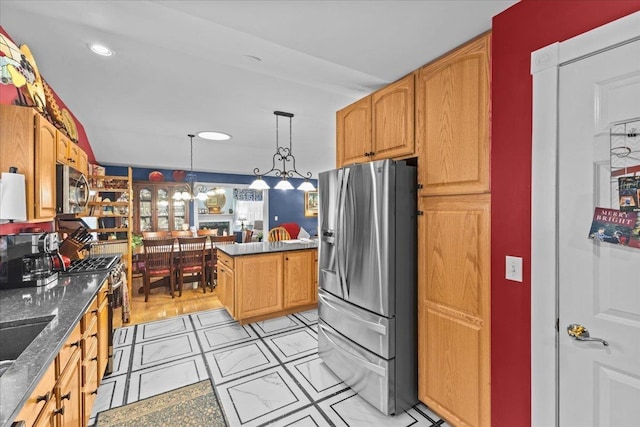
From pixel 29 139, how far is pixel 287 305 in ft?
9.44

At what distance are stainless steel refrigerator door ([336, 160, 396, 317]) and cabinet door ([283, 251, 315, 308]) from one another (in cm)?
154

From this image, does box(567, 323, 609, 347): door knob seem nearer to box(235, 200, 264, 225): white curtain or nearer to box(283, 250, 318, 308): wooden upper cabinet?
box(283, 250, 318, 308): wooden upper cabinet

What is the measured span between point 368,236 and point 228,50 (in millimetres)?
1565

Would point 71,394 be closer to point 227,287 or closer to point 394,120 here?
point 227,287

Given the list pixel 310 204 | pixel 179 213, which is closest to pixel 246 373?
pixel 179 213

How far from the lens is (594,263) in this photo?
116cm

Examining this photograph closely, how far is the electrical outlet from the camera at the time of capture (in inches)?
55.1

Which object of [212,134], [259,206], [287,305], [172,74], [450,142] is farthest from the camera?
[259,206]

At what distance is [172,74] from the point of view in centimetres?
244

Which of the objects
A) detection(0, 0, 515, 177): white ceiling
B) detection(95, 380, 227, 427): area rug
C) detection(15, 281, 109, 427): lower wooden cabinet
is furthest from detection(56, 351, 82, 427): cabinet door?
detection(0, 0, 515, 177): white ceiling

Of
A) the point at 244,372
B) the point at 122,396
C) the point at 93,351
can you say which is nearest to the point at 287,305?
the point at 244,372

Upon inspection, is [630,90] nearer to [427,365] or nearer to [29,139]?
[427,365]

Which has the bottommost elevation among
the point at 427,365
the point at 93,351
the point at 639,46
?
the point at 427,365

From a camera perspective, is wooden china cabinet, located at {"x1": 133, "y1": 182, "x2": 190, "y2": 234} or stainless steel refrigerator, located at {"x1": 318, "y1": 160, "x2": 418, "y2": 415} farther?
wooden china cabinet, located at {"x1": 133, "y1": 182, "x2": 190, "y2": 234}
